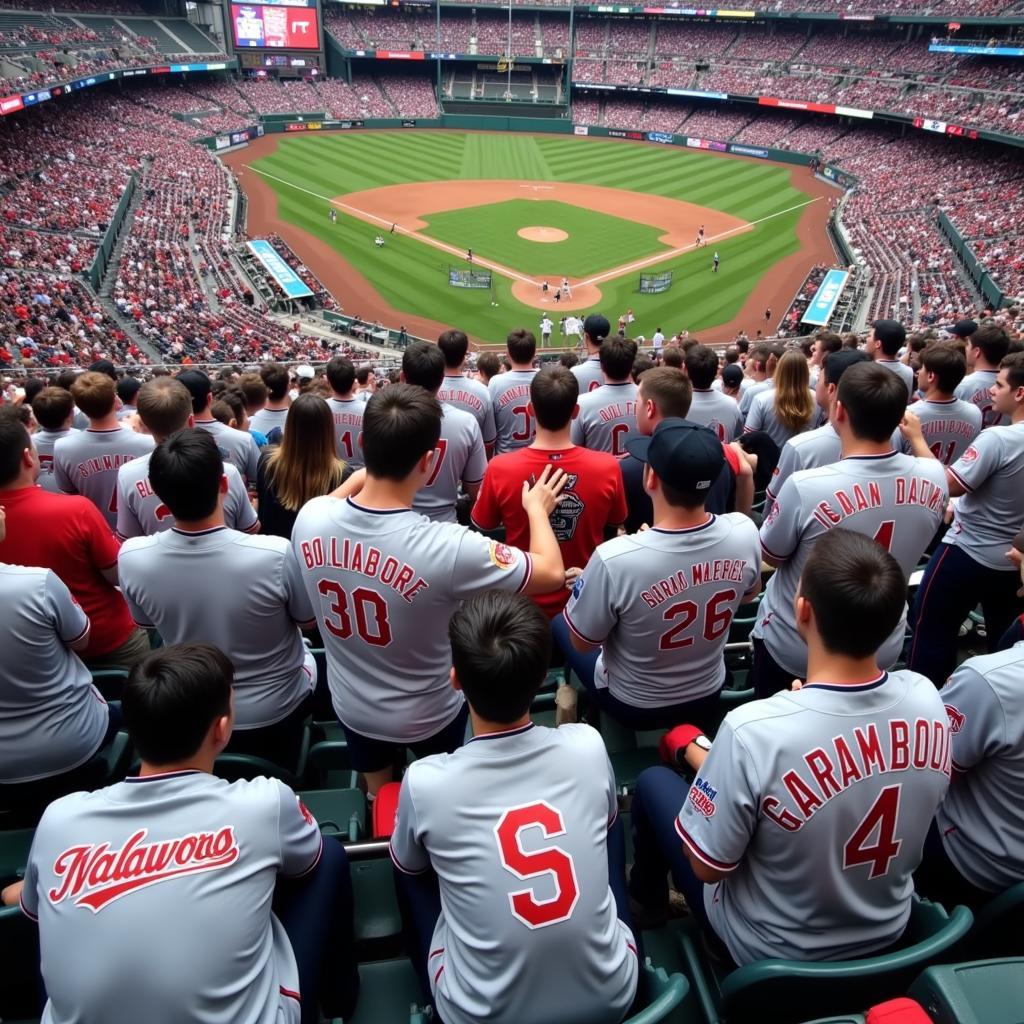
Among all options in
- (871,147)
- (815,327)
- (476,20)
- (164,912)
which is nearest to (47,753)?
(164,912)

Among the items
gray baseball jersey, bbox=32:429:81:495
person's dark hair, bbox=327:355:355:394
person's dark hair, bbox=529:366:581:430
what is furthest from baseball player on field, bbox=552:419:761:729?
gray baseball jersey, bbox=32:429:81:495

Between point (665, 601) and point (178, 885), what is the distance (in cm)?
234

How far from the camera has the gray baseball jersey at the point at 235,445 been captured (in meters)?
6.54

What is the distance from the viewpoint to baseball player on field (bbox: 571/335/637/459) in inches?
259

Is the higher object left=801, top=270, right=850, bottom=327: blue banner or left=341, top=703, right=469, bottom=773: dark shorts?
left=341, top=703, right=469, bottom=773: dark shorts

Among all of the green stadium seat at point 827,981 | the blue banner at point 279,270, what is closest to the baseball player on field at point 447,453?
the green stadium seat at point 827,981

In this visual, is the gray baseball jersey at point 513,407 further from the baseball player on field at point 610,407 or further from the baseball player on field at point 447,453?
the baseball player on field at point 447,453

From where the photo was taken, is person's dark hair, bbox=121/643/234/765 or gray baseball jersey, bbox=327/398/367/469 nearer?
person's dark hair, bbox=121/643/234/765

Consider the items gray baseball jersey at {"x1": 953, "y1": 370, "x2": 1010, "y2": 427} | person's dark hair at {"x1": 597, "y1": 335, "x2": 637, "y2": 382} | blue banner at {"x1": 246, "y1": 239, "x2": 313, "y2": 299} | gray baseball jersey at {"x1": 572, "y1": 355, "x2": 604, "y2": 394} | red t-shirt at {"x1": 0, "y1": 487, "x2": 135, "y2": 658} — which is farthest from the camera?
blue banner at {"x1": 246, "y1": 239, "x2": 313, "y2": 299}

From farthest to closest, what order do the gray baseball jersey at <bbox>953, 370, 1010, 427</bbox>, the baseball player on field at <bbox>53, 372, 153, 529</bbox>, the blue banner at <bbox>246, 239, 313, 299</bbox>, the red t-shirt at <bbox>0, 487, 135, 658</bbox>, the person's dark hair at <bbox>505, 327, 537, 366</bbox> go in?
the blue banner at <bbox>246, 239, 313, 299</bbox>, the person's dark hair at <bbox>505, 327, 537, 366</bbox>, the gray baseball jersey at <bbox>953, 370, 1010, 427</bbox>, the baseball player on field at <bbox>53, 372, 153, 529</bbox>, the red t-shirt at <bbox>0, 487, 135, 658</bbox>

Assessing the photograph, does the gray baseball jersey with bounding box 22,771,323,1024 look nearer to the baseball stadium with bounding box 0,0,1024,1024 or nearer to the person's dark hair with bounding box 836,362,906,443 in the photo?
the baseball stadium with bounding box 0,0,1024,1024

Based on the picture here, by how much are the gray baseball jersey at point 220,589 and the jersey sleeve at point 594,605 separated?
1346 millimetres

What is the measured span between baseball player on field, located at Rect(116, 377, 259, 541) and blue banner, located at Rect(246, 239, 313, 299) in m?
25.1

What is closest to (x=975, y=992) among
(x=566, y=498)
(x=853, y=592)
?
(x=853, y=592)
